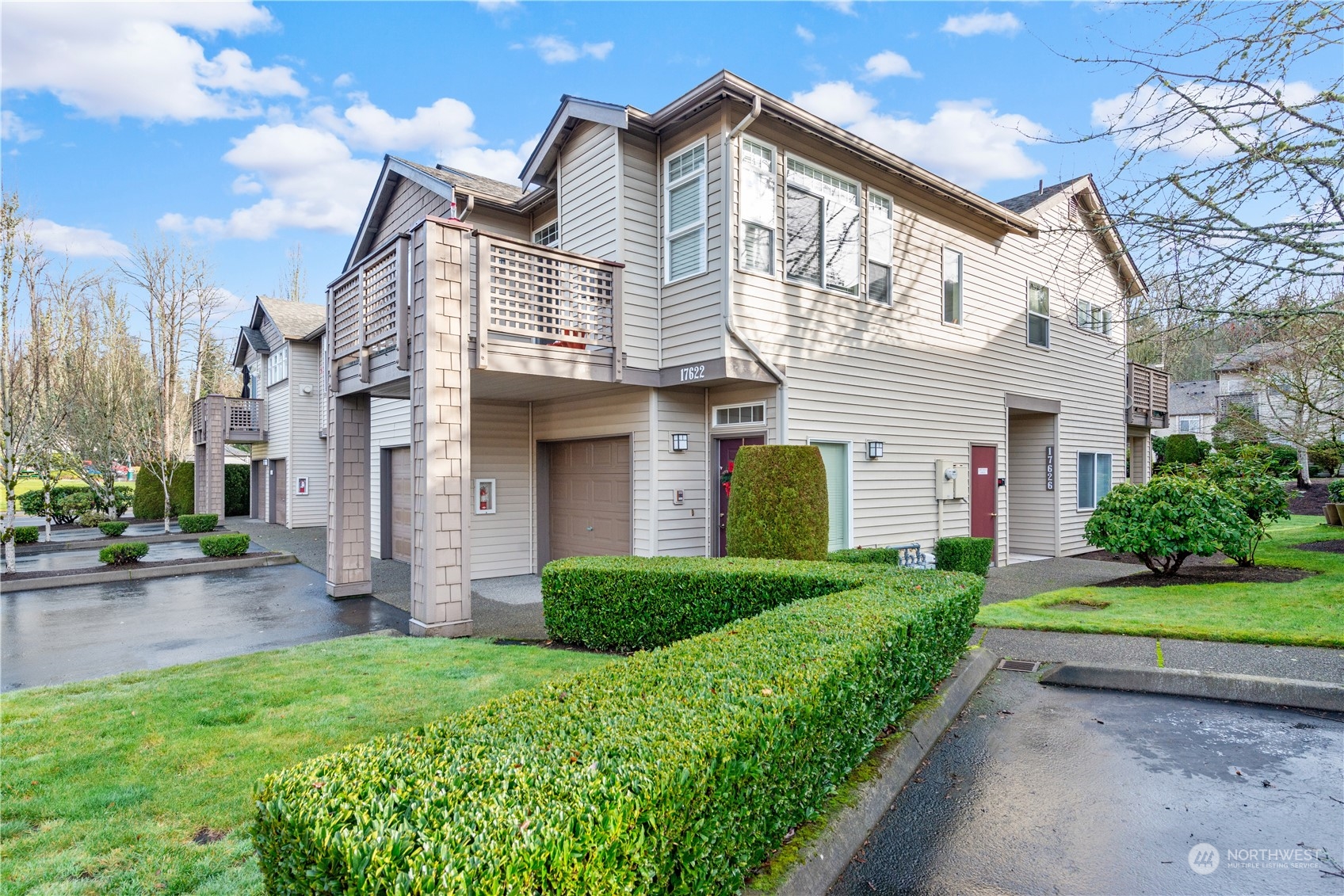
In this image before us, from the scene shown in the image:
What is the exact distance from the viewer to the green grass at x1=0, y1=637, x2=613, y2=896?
9.21 ft

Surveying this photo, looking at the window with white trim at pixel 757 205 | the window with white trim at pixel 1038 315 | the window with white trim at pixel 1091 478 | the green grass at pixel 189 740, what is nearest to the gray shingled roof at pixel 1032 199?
the window with white trim at pixel 1038 315

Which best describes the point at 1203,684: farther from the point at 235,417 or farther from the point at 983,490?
the point at 235,417

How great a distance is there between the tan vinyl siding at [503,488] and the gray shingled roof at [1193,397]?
4129cm

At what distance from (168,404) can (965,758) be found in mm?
22374

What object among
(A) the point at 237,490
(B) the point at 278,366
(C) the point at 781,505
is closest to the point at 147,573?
(C) the point at 781,505

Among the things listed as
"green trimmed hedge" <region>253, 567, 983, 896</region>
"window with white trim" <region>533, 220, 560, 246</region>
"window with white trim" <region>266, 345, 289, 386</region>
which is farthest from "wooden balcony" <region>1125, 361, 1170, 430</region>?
"window with white trim" <region>266, 345, 289, 386</region>

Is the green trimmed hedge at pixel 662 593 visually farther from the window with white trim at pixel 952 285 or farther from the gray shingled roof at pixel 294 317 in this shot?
the gray shingled roof at pixel 294 317

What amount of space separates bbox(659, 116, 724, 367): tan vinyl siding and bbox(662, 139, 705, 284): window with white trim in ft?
0.33

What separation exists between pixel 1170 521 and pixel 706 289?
23.9ft

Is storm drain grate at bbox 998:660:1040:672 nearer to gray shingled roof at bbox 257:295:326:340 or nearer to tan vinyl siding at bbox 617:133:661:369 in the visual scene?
tan vinyl siding at bbox 617:133:661:369

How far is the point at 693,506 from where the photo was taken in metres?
9.09

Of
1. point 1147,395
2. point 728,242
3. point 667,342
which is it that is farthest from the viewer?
point 1147,395

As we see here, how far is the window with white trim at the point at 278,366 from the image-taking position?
68.2 ft

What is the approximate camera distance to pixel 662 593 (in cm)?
618
